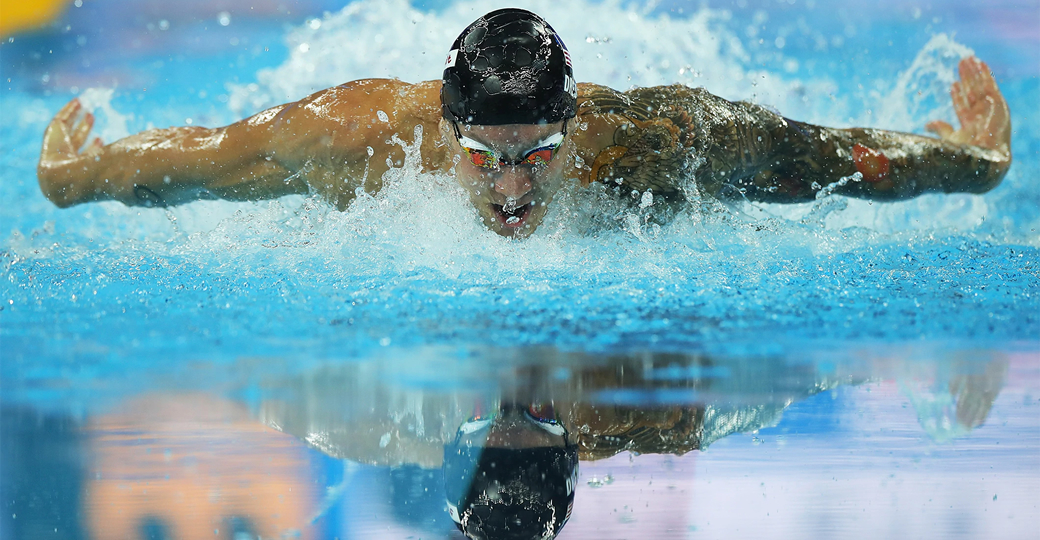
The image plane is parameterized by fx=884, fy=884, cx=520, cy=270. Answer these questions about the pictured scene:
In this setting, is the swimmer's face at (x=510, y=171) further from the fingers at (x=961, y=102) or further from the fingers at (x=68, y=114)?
the fingers at (x=961, y=102)

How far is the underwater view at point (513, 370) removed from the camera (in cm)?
100

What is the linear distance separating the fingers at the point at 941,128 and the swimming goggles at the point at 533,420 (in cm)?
215

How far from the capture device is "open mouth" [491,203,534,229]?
6.68 feet

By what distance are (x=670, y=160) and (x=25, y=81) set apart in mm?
3380

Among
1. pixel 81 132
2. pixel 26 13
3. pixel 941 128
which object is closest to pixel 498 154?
pixel 81 132

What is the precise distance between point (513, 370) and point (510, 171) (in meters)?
0.65

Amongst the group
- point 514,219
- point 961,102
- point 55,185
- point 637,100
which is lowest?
point 514,219

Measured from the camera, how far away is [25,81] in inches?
163

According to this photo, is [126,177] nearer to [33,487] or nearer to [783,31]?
[33,487]

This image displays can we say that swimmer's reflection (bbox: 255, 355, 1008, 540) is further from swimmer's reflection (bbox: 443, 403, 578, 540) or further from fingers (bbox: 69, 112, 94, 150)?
fingers (bbox: 69, 112, 94, 150)

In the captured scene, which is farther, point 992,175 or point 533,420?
point 992,175

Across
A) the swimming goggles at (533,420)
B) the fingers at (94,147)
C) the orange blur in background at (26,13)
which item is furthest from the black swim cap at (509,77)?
the orange blur in background at (26,13)

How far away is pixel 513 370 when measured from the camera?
138 centimetres

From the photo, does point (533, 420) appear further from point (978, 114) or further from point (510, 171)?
point (978, 114)
